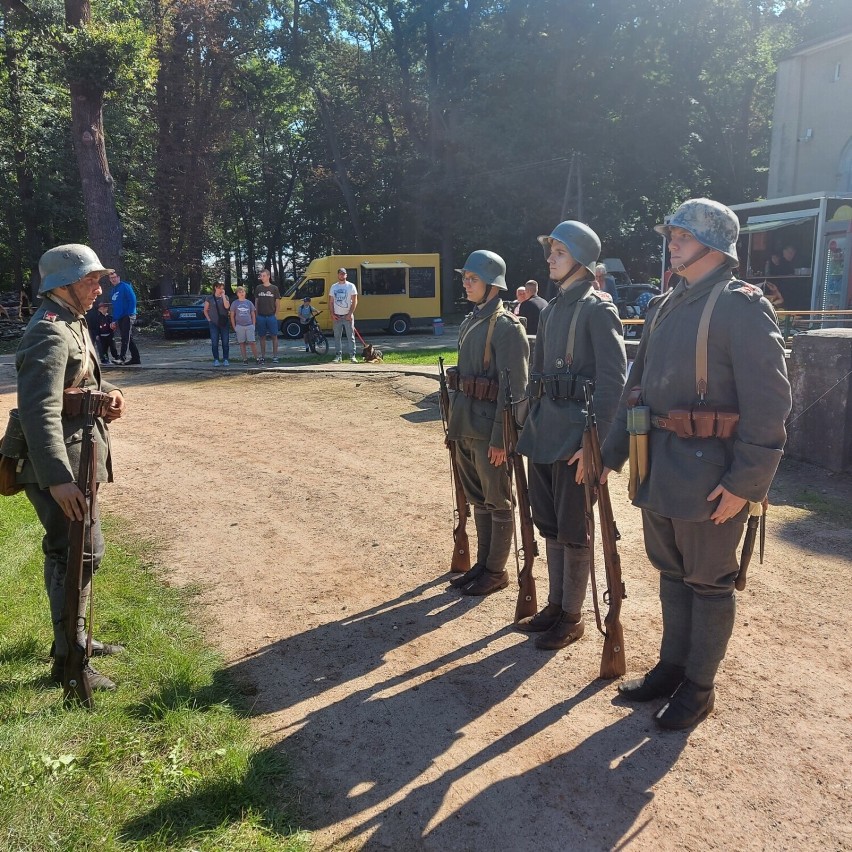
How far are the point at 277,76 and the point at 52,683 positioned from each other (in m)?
35.0

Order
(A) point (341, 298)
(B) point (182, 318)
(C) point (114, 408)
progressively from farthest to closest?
(B) point (182, 318) → (A) point (341, 298) → (C) point (114, 408)

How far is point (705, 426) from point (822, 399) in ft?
15.5

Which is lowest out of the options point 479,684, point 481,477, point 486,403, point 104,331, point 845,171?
point 479,684

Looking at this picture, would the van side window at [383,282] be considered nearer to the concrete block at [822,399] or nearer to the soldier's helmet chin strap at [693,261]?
the concrete block at [822,399]

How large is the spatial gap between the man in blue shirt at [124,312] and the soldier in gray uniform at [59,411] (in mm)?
13082

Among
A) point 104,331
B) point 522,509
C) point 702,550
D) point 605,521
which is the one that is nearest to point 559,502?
point 522,509

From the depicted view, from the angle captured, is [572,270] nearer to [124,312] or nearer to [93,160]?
[124,312]

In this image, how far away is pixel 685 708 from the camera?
3332 mm

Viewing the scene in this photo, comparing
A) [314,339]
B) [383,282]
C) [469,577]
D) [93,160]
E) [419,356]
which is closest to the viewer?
[469,577]

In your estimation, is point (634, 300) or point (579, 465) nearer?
point (579, 465)

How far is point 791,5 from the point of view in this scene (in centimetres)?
3684

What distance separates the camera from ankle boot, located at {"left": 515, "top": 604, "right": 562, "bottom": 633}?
4305 millimetres

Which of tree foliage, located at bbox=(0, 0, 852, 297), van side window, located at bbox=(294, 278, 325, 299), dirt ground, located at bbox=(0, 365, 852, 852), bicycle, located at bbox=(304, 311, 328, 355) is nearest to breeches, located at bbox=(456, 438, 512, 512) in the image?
dirt ground, located at bbox=(0, 365, 852, 852)

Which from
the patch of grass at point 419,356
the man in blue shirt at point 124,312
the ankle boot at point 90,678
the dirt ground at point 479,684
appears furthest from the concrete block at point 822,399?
the man in blue shirt at point 124,312
